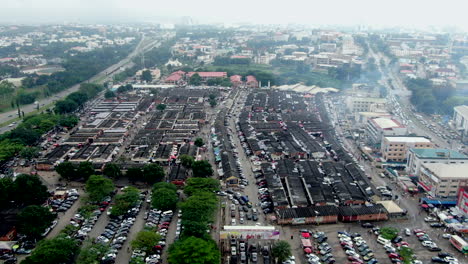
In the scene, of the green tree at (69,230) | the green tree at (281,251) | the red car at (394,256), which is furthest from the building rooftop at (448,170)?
the green tree at (69,230)

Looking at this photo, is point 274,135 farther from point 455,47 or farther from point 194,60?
point 455,47

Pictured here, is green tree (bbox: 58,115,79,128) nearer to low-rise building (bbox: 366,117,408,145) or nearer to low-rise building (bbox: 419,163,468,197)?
low-rise building (bbox: 366,117,408,145)

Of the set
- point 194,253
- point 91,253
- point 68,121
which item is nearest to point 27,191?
point 91,253

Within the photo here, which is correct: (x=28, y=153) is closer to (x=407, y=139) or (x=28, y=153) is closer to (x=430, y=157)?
(x=430, y=157)

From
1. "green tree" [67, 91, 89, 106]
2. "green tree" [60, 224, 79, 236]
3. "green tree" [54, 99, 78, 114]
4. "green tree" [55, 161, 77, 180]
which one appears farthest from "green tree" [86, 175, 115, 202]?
"green tree" [67, 91, 89, 106]

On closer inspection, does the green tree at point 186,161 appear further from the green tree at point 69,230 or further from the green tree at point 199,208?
the green tree at point 69,230

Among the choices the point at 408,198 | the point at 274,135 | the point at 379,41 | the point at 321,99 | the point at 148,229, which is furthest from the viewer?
the point at 379,41

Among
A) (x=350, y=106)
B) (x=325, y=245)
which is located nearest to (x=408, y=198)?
(x=325, y=245)
